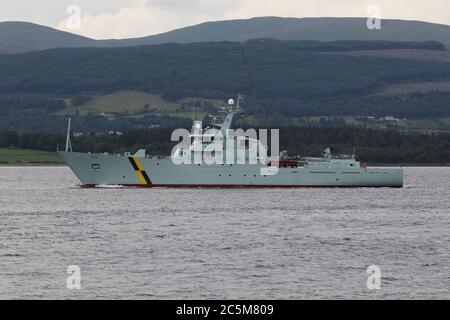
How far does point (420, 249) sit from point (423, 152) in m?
147

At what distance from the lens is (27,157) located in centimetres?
18188

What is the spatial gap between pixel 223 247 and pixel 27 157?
136997 mm

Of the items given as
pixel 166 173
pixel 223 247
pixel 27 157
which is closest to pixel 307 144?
pixel 27 157

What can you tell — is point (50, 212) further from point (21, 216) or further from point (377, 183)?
point (377, 183)

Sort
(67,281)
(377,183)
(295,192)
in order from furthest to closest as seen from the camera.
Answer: (377,183)
(295,192)
(67,281)

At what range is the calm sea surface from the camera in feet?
126

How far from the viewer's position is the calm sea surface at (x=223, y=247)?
38288 millimetres

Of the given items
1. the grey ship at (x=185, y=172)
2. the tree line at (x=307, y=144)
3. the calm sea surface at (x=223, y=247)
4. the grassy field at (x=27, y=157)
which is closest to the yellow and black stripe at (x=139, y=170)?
the grey ship at (x=185, y=172)

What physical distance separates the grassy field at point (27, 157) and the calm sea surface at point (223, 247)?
91102 mm

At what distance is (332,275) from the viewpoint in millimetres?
41312

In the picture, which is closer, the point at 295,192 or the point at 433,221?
the point at 433,221

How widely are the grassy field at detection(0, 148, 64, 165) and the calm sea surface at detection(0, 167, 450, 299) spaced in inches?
3587
